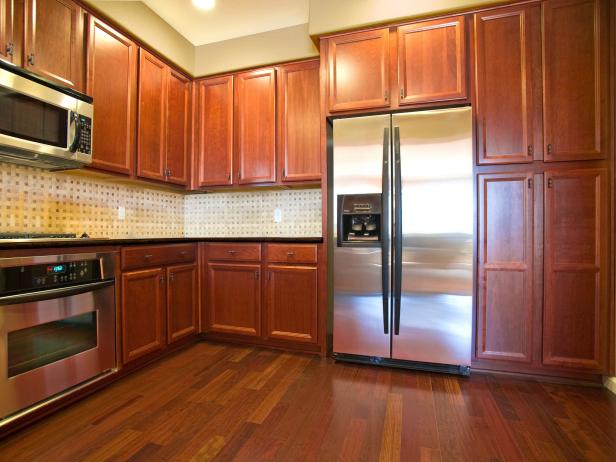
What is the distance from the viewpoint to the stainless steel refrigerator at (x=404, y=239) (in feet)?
6.77

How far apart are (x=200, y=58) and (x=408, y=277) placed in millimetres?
2693

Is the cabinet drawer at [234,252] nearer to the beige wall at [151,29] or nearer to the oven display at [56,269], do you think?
the oven display at [56,269]

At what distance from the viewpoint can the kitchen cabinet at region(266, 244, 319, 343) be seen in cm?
241

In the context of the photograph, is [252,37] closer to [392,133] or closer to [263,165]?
[263,165]

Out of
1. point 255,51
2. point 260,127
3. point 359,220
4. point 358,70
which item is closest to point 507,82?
point 358,70

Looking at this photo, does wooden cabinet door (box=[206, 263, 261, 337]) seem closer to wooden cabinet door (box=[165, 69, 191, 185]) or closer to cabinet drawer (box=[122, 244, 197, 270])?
cabinet drawer (box=[122, 244, 197, 270])

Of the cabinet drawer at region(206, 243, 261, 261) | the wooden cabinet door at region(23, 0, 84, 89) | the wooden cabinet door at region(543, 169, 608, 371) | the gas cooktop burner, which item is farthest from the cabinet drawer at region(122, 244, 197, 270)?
the wooden cabinet door at region(543, 169, 608, 371)

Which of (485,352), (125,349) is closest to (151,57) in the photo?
(125,349)

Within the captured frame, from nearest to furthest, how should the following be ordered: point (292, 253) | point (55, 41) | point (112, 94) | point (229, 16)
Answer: point (55, 41)
point (112, 94)
point (292, 253)
point (229, 16)

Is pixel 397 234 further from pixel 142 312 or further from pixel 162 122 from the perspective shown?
pixel 162 122

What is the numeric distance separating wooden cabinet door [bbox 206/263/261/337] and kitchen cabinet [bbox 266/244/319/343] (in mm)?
124

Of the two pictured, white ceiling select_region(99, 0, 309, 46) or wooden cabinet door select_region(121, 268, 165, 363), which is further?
white ceiling select_region(99, 0, 309, 46)

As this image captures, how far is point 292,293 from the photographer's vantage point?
2461 millimetres

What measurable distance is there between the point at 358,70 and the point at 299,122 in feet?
Answer: 2.04
